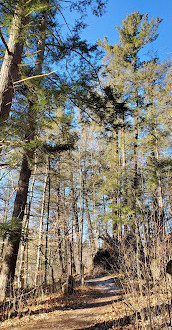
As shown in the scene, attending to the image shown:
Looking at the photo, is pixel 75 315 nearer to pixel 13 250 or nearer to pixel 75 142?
pixel 13 250

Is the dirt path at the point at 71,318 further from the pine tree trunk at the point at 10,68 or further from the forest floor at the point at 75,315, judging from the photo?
the pine tree trunk at the point at 10,68

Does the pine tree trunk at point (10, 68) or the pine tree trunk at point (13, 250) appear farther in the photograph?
the pine tree trunk at point (13, 250)

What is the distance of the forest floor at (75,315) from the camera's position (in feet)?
13.6

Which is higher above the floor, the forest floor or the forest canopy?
the forest canopy

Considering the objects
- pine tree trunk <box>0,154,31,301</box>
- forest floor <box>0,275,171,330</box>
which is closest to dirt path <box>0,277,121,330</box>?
forest floor <box>0,275,171,330</box>

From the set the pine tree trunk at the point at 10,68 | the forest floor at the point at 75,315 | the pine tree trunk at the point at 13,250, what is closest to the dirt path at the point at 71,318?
the forest floor at the point at 75,315

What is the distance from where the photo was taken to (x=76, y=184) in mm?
12281

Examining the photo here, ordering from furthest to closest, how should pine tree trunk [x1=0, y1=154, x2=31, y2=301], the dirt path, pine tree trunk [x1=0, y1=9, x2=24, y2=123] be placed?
pine tree trunk [x1=0, y1=154, x2=31, y2=301] < the dirt path < pine tree trunk [x1=0, y1=9, x2=24, y2=123]

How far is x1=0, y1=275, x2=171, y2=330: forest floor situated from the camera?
416 cm

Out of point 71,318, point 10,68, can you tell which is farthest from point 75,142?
point 71,318

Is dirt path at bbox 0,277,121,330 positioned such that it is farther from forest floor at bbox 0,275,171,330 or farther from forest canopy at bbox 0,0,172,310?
forest canopy at bbox 0,0,172,310

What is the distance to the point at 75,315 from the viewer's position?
5.32 metres

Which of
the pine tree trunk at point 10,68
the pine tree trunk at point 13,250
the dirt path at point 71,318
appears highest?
the pine tree trunk at point 10,68

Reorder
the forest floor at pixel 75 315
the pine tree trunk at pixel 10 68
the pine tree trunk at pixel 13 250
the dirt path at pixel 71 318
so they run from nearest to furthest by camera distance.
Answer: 1. the pine tree trunk at pixel 10 68
2. the forest floor at pixel 75 315
3. the dirt path at pixel 71 318
4. the pine tree trunk at pixel 13 250
